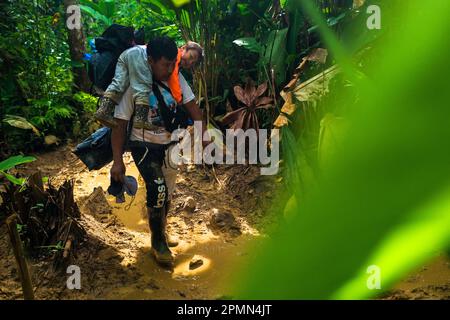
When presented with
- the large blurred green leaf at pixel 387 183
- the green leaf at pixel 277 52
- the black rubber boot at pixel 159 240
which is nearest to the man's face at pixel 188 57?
the black rubber boot at pixel 159 240

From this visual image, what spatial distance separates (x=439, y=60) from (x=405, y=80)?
0.01 meters

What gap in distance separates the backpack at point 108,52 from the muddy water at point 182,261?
1.06 metres

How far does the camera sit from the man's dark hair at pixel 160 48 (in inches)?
83.6

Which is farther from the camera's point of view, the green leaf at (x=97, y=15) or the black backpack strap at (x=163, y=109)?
the green leaf at (x=97, y=15)

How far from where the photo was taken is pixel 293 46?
3.31 m

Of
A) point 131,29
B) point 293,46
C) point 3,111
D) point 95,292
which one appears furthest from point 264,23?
point 95,292

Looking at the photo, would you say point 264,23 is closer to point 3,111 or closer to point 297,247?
point 3,111

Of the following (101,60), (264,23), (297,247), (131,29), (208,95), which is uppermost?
(264,23)

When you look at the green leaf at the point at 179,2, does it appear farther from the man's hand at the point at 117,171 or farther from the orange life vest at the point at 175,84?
the man's hand at the point at 117,171

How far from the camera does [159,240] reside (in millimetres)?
2514

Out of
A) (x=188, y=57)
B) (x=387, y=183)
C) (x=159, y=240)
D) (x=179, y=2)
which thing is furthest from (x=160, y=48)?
(x=387, y=183)

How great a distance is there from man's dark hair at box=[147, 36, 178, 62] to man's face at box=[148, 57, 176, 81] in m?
0.02

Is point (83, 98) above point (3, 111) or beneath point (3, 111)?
above

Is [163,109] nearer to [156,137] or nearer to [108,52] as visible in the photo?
[156,137]
